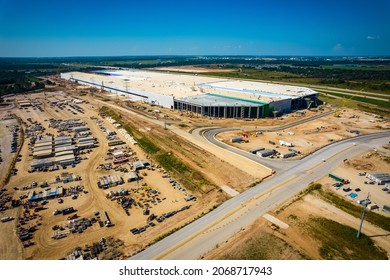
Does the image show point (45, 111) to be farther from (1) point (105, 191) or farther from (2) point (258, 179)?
(2) point (258, 179)

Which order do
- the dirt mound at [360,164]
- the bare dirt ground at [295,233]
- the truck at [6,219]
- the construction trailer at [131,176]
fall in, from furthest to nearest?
1. the dirt mound at [360,164]
2. the construction trailer at [131,176]
3. the truck at [6,219]
4. the bare dirt ground at [295,233]

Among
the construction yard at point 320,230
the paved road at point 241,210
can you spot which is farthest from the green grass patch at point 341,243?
the paved road at point 241,210

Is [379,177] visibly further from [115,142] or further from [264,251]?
[115,142]

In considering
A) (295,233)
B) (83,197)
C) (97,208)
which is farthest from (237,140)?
(83,197)

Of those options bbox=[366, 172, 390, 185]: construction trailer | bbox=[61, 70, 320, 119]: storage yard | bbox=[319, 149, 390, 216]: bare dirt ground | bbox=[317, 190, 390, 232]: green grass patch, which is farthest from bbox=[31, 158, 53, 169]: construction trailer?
bbox=[366, 172, 390, 185]: construction trailer

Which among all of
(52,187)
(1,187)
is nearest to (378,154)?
(52,187)

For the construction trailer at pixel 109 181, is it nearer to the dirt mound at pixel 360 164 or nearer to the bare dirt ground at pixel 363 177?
the bare dirt ground at pixel 363 177
